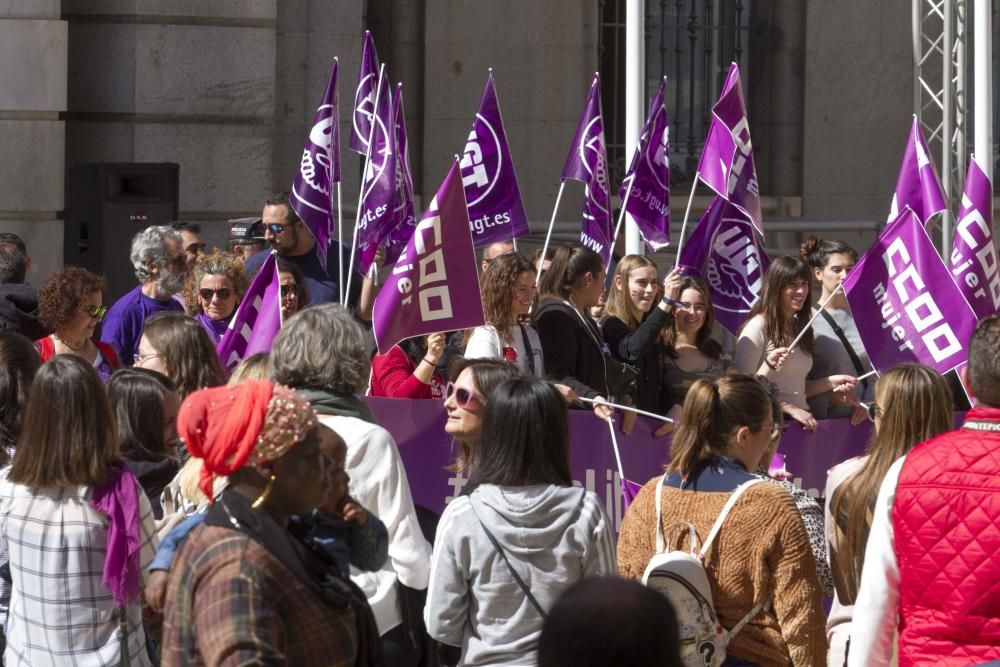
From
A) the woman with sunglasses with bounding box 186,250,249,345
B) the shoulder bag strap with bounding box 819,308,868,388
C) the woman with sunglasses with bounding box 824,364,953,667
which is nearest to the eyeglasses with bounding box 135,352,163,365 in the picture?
the woman with sunglasses with bounding box 186,250,249,345

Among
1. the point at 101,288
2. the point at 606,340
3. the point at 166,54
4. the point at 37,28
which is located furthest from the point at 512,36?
the point at 101,288

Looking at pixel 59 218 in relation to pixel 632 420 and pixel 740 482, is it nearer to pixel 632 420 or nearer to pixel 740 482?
pixel 632 420

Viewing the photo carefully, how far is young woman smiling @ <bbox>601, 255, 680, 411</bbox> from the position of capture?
7.76 meters

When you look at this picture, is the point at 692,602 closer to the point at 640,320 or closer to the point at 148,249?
the point at 640,320

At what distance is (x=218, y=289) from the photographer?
7754 millimetres

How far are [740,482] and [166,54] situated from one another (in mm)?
8044

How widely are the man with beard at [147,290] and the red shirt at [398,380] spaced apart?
147 centimetres

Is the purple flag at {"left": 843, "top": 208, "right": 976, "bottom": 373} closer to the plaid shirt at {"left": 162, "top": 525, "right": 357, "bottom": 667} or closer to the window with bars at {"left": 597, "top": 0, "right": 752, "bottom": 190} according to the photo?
the plaid shirt at {"left": 162, "top": 525, "right": 357, "bottom": 667}

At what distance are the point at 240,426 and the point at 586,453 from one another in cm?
384

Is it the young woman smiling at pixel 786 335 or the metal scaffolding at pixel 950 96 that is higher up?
the metal scaffolding at pixel 950 96

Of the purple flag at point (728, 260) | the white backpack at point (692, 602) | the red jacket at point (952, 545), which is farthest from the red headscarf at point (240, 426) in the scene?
the purple flag at point (728, 260)

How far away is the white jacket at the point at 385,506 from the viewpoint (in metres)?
4.45

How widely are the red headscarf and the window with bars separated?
11.1m

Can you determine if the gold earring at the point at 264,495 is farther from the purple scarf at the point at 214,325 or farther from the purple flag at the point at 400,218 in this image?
the purple flag at the point at 400,218
